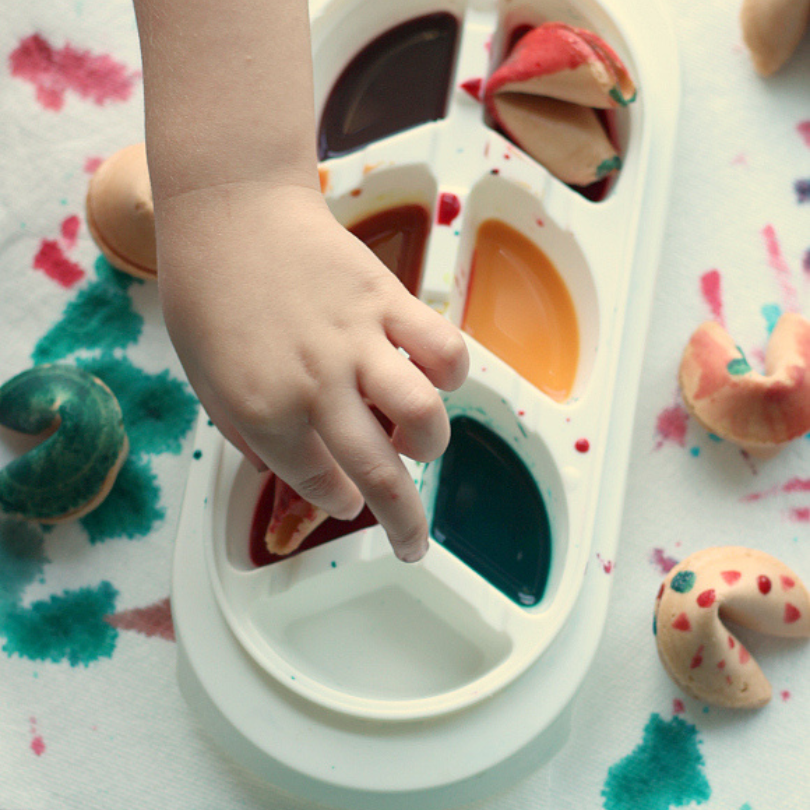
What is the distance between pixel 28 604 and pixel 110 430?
170 mm

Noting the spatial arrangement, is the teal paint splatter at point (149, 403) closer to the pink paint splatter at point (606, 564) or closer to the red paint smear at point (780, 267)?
the pink paint splatter at point (606, 564)

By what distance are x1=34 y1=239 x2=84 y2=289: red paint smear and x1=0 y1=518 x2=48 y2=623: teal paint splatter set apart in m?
0.23

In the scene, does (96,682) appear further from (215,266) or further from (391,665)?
(215,266)

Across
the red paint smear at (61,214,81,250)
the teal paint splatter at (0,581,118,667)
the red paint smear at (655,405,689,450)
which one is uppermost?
the red paint smear at (61,214,81,250)

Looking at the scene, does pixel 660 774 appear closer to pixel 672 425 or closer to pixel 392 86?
pixel 672 425

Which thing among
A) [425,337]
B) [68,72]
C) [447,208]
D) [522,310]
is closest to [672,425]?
[522,310]

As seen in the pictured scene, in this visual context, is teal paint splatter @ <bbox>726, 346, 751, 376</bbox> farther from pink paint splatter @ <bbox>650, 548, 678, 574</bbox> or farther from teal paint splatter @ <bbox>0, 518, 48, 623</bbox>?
teal paint splatter @ <bbox>0, 518, 48, 623</bbox>

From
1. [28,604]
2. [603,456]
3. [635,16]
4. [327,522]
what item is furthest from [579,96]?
[28,604]

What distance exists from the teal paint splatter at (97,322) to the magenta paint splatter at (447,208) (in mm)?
307

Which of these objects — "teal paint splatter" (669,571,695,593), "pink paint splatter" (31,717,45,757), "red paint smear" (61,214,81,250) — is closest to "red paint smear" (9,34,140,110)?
"red paint smear" (61,214,81,250)

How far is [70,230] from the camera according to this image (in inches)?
32.5

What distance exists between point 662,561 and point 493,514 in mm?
174

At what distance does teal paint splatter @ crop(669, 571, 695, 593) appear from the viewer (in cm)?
71

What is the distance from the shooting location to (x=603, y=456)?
689 millimetres
